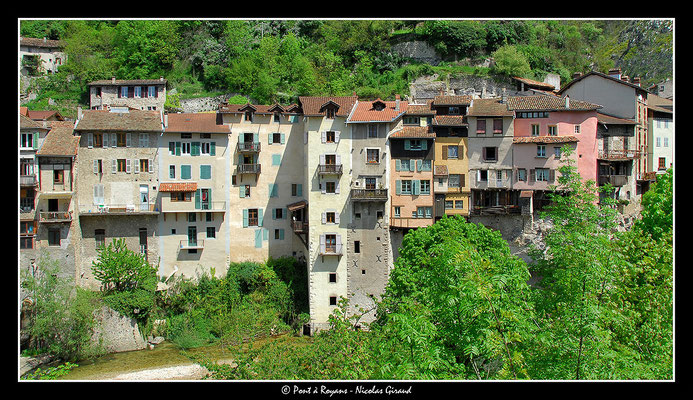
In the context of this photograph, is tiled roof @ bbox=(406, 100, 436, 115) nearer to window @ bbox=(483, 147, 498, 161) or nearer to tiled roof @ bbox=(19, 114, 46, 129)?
window @ bbox=(483, 147, 498, 161)

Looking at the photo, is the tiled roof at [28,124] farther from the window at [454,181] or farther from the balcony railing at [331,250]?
the window at [454,181]

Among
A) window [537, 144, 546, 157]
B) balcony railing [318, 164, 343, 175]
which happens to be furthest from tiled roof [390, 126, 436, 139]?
window [537, 144, 546, 157]

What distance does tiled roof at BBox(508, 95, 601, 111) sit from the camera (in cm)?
4006

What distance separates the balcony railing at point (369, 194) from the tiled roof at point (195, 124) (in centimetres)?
931

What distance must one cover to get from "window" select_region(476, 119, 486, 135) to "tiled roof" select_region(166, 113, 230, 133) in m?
16.1

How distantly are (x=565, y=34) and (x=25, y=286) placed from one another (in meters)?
59.8

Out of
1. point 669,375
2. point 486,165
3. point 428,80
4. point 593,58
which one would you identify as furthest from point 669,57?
point 669,375

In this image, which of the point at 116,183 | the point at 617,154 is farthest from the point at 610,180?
the point at 116,183

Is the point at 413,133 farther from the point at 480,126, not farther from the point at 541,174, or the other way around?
the point at 541,174

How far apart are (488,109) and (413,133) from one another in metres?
5.38

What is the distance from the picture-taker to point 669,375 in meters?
19.7

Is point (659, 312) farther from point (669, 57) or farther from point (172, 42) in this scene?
point (172, 42)

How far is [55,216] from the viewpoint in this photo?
3784 cm

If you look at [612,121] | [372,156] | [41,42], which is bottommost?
[372,156]
